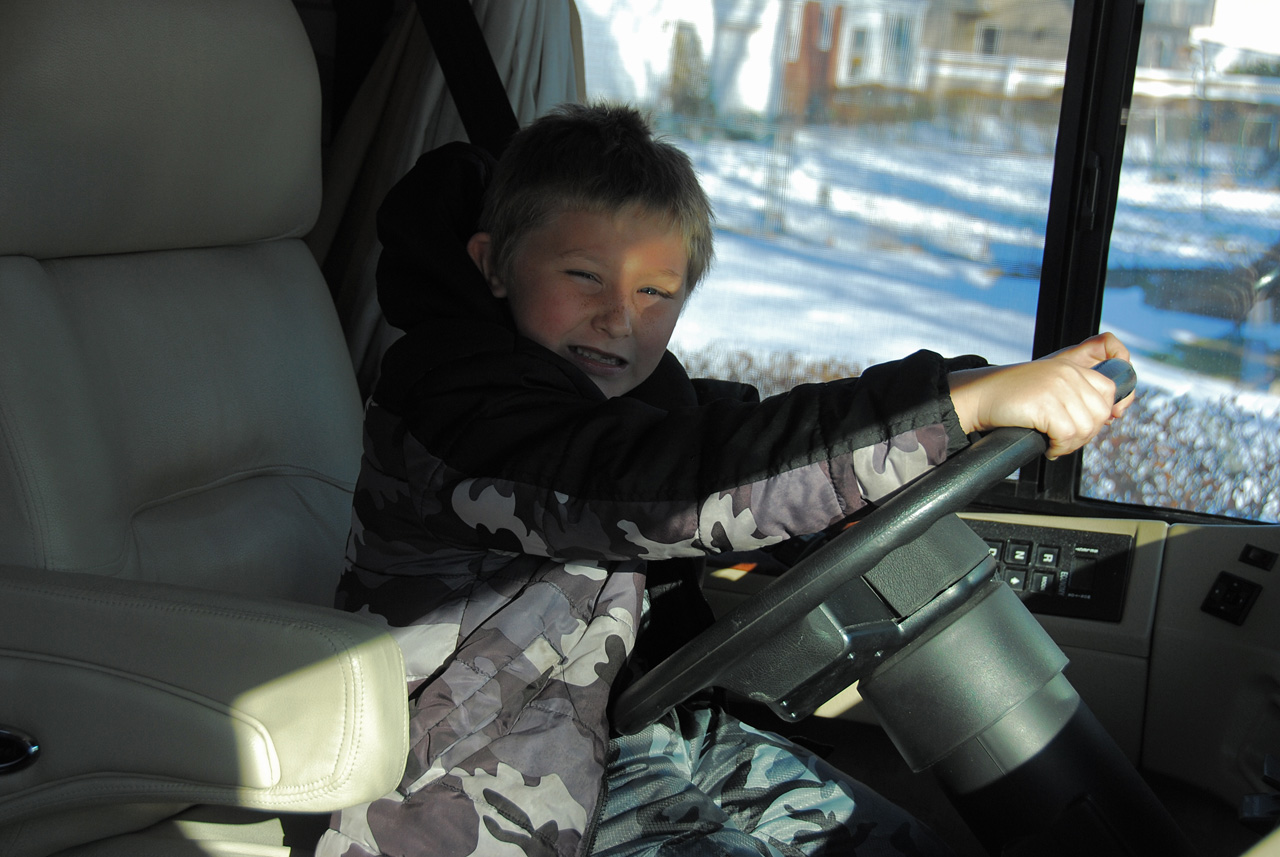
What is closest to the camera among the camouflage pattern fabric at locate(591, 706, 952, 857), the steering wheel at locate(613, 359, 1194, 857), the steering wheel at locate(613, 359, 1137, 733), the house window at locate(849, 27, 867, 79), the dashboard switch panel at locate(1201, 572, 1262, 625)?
the steering wheel at locate(613, 359, 1137, 733)

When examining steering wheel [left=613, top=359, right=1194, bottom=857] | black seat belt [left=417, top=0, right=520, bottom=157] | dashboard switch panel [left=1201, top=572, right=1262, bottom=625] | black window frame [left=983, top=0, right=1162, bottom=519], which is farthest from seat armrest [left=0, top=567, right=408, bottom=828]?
black window frame [left=983, top=0, right=1162, bottom=519]

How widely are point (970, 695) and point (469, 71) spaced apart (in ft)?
4.03

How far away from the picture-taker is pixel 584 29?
76.5 inches

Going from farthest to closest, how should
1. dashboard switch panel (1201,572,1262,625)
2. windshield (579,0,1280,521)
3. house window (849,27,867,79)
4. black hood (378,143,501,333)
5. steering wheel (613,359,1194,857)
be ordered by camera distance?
house window (849,27,867,79) → windshield (579,0,1280,521) → dashboard switch panel (1201,572,1262,625) → black hood (378,143,501,333) → steering wheel (613,359,1194,857)

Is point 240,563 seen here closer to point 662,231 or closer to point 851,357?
point 662,231

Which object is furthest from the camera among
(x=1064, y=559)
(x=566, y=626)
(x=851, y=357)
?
(x=851, y=357)

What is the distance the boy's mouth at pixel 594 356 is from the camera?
1134mm

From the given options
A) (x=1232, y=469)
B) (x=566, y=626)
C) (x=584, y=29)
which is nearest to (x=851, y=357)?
(x=1232, y=469)

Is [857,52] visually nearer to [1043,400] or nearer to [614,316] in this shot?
[614,316]

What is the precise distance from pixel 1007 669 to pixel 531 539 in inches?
16.4

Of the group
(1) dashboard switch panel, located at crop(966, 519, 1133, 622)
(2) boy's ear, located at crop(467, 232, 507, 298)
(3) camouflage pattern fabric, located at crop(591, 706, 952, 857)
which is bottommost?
(3) camouflage pattern fabric, located at crop(591, 706, 952, 857)

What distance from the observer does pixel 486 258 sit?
1.17 m

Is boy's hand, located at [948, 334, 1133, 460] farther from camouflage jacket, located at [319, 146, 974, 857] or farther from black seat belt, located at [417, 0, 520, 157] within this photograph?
black seat belt, located at [417, 0, 520, 157]

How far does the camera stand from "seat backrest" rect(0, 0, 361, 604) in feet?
3.31
